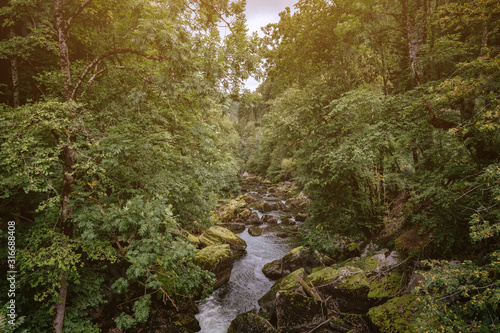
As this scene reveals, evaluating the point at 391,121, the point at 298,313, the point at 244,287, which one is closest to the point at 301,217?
the point at 244,287

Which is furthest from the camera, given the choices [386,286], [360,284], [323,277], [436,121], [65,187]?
[323,277]

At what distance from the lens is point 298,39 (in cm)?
1180

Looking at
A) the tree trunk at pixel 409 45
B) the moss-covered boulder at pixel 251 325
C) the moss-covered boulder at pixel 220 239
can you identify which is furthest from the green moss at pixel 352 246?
the tree trunk at pixel 409 45

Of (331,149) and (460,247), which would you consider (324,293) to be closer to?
(460,247)

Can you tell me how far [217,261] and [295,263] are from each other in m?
4.65

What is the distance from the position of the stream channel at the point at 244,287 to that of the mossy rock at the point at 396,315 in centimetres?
563

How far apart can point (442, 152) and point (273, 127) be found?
288 inches

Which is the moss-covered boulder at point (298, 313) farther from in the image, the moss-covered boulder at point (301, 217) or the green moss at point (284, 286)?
the moss-covered boulder at point (301, 217)

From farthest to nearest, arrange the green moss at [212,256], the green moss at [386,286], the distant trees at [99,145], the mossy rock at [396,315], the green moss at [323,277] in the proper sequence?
the green moss at [212,256], the green moss at [323,277], the green moss at [386,286], the mossy rock at [396,315], the distant trees at [99,145]

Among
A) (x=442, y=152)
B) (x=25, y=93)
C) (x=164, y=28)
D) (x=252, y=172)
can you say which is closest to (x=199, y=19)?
(x=164, y=28)

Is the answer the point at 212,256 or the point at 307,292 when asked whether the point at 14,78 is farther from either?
the point at 307,292

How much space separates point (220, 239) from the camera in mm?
15305

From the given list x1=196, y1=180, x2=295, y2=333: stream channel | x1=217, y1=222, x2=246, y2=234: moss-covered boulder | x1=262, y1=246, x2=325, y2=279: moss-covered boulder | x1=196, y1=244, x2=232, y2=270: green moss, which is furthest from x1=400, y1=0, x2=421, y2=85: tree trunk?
x1=217, y1=222, x2=246, y2=234: moss-covered boulder

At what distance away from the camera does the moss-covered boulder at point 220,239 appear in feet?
47.3
